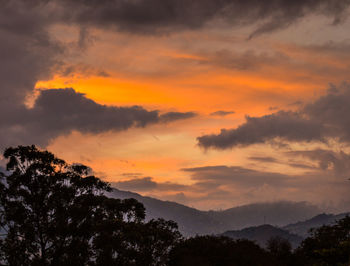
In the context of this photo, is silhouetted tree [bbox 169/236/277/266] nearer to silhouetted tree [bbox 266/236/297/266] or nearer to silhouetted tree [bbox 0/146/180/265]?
silhouetted tree [bbox 266/236/297/266]

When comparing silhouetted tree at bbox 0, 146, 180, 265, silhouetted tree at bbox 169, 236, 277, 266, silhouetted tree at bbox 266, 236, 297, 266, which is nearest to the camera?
silhouetted tree at bbox 0, 146, 180, 265

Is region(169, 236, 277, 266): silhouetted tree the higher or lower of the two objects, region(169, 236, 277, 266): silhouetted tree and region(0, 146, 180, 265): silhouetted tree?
the lower

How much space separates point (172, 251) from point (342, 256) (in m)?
54.7

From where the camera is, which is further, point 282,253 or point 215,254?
point 282,253

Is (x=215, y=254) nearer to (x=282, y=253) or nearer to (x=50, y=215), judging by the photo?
(x=282, y=253)

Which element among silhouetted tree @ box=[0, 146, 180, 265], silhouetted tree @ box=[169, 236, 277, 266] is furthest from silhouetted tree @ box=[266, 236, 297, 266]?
silhouetted tree @ box=[0, 146, 180, 265]

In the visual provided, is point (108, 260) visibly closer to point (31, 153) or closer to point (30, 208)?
point (30, 208)

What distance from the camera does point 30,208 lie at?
60094mm

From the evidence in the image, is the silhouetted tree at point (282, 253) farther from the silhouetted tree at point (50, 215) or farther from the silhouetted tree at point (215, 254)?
the silhouetted tree at point (50, 215)

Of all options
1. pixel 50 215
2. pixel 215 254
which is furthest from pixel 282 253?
pixel 50 215

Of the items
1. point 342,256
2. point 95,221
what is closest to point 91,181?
point 95,221

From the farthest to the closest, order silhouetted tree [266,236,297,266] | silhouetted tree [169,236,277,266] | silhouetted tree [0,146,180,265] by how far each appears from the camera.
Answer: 1. silhouetted tree [266,236,297,266]
2. silhouetted tree [169,236,277,266]
3. silhouetted tree [0,146,180,265]

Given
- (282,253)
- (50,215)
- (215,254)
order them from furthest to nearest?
(282,253) → (215,254) → (50,215)

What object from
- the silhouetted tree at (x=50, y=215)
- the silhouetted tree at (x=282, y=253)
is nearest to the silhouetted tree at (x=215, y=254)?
the silhouetted tree at (x=282, y=253)
